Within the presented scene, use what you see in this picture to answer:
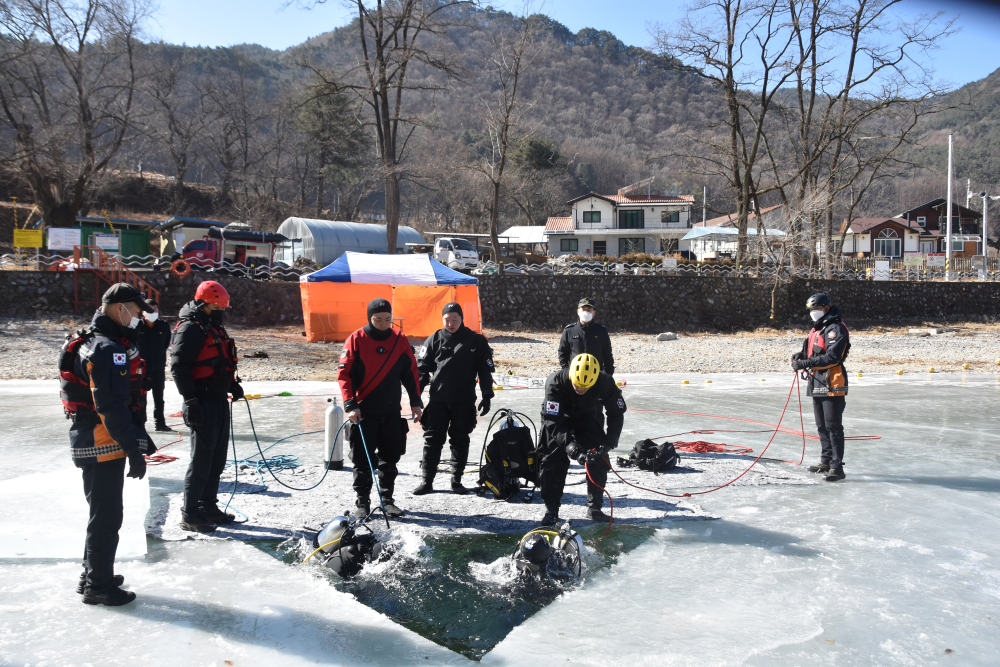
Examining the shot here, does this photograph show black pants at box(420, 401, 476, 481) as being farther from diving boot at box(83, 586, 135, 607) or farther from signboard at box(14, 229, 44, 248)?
signboard at box(14, 229, 44, 248)

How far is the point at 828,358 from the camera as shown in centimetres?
649

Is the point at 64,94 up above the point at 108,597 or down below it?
above

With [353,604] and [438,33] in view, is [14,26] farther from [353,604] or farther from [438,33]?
[353,604]

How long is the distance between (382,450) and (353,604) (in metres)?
1.70

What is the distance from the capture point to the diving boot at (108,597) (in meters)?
3.65

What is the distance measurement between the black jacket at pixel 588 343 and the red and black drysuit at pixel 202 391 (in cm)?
329

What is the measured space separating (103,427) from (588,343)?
4419 mm

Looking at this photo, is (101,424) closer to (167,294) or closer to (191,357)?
(191,357)

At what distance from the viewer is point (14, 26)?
25.9 metres

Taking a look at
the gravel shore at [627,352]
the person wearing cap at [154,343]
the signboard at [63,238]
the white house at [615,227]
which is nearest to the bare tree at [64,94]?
the signboard at [63,238]

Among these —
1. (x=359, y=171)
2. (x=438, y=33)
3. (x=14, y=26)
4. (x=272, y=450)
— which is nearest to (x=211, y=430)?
(x=272, y=450)

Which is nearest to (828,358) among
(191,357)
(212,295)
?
(212,295)

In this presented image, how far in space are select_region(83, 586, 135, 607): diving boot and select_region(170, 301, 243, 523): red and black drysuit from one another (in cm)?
118

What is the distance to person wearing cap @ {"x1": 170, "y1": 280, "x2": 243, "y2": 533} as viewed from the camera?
4773 millimetres
